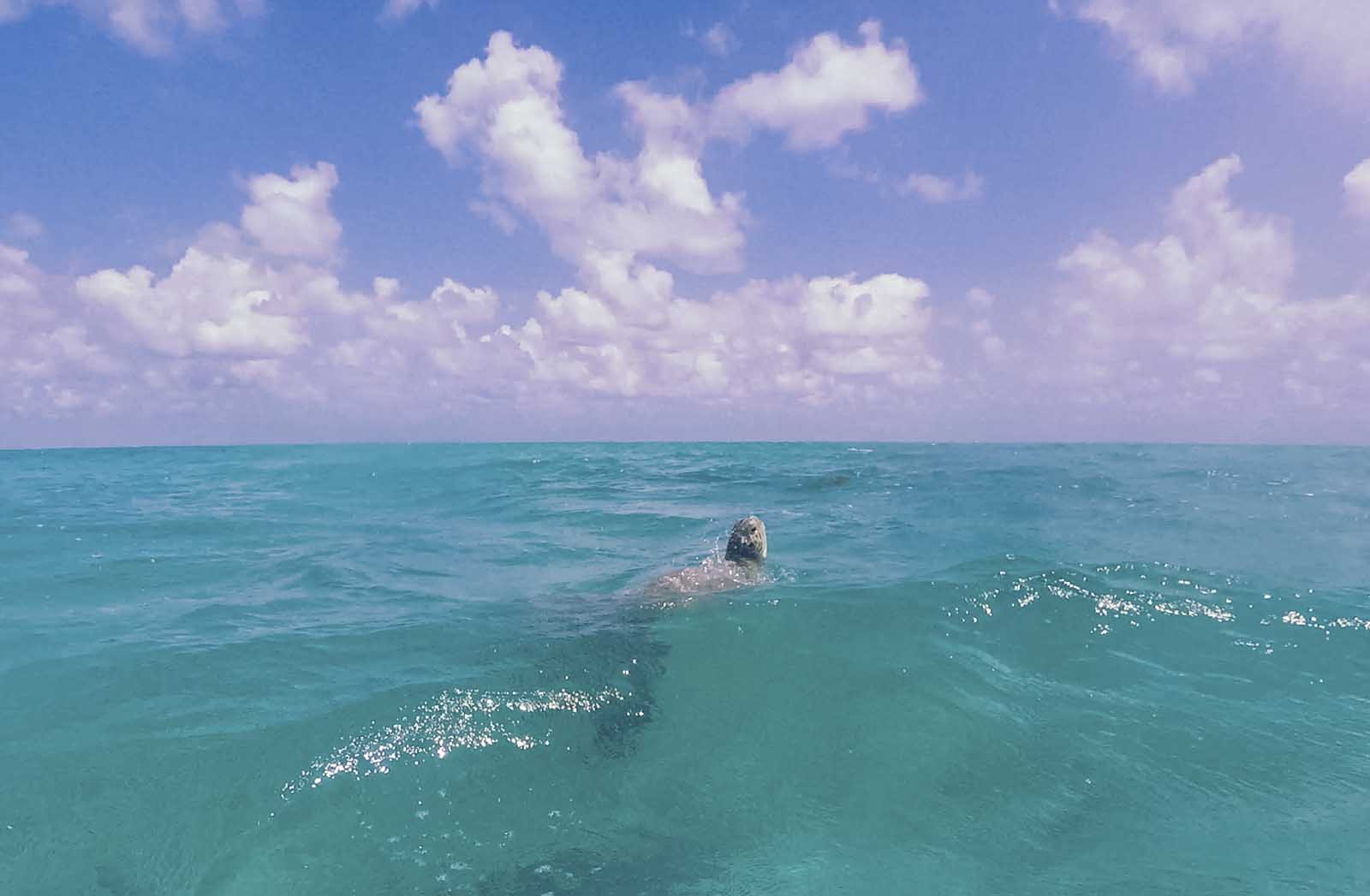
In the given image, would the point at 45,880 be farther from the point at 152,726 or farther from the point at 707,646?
the point at 707,646

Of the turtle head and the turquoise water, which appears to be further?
the turtle head

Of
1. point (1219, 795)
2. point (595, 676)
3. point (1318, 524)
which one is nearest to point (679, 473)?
point (1318, 524)

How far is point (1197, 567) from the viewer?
1861cm

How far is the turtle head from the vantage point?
1902 centimetres

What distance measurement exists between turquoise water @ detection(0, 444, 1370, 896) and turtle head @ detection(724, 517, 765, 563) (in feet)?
3.32

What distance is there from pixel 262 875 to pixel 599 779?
13.1 feet

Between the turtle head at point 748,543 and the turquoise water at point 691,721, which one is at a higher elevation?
the turtle head at point 748,543

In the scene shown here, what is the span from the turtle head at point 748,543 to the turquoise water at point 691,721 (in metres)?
1.01

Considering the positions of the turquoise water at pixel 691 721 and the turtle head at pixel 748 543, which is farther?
the turtle head at pixel 748 543

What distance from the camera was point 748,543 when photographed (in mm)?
19047

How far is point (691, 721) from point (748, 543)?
873cm

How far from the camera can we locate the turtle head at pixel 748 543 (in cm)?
1902

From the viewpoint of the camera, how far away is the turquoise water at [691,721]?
302 inches

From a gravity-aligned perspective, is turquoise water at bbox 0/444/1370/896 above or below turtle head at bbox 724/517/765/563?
below
